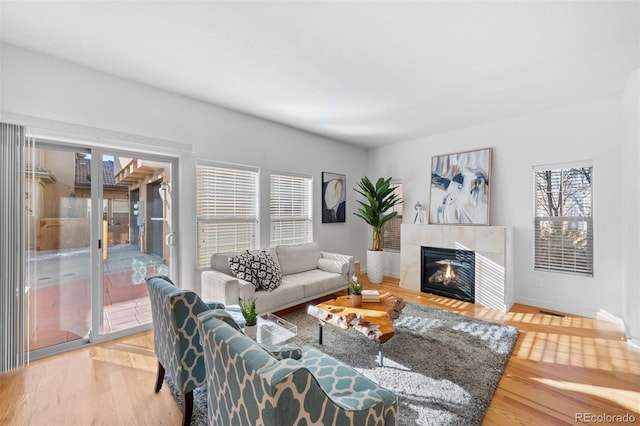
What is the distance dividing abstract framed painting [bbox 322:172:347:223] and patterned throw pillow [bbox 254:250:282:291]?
1.80m

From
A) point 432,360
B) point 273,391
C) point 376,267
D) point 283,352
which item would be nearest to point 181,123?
point 283,352

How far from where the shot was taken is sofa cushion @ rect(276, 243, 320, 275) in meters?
4.04

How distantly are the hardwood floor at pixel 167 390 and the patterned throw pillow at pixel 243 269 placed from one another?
1.09 meters

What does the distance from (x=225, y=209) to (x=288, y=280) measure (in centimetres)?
132

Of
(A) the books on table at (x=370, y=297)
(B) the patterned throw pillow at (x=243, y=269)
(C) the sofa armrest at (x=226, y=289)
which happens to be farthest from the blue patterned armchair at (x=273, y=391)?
(B) the patterned throw pillow at (x=243, y=269)

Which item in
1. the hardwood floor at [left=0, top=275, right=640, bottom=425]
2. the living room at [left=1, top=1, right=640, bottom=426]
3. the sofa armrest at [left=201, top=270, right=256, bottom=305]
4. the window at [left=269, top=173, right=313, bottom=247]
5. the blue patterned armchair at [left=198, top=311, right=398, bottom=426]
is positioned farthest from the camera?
the window at [left=269, top=173, right=313, bottom=247]

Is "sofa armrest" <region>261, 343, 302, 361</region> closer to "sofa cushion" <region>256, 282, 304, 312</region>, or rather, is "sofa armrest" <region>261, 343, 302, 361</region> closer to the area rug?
the area rug

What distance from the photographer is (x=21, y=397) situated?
199cm

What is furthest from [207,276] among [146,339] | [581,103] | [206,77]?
A: [581,103]

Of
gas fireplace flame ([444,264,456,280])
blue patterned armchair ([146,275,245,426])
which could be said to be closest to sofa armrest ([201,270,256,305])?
blue patterned armchair ([146,275,245,426])

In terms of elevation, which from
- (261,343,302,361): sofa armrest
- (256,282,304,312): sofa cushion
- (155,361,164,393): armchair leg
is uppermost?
(261,343,302,361): sofa armrest

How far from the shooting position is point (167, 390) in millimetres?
→ 2072

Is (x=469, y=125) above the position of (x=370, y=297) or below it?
above

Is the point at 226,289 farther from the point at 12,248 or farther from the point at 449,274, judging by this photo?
the point at 449,274
